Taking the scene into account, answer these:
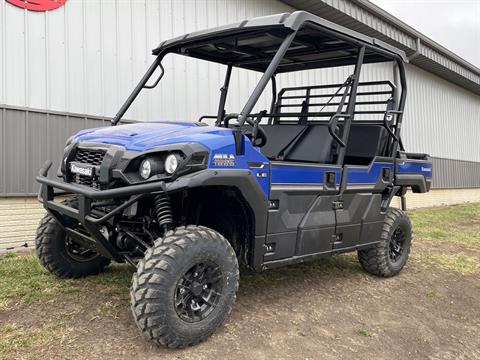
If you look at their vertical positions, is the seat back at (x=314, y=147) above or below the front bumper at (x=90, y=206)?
above

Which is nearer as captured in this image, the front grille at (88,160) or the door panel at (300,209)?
the front grille at (88,160)

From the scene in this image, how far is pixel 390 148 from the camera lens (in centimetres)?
505

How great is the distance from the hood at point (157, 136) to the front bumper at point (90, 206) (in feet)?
1.09

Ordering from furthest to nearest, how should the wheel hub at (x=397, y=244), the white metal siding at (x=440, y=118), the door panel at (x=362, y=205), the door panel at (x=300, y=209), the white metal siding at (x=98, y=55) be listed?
the white metal siding at (x=440, y=118)
the white metal siding at (x=98, y=55)
the wheel hub at (x=397, y=244)
the door panel at (x=362, y=205)
the door panel at (x=300, y=209)

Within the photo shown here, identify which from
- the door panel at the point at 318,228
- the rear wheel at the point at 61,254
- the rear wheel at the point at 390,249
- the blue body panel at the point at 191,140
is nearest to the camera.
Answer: the blue body panel at the point at 191,140

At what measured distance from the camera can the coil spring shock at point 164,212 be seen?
10.5 ft

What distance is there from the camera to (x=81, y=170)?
3.32 m

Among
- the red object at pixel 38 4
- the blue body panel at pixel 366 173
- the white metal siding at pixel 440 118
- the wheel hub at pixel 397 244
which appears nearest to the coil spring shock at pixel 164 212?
the blue body panel at pixel 366 173

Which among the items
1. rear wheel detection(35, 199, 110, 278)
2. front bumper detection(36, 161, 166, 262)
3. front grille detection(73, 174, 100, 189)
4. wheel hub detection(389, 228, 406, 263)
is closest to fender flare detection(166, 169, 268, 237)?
front bumper detection(36, 161, 166, 262)

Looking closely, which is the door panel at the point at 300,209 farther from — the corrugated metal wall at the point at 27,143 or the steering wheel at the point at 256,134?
the corrugated metal wall at the point at 27,143

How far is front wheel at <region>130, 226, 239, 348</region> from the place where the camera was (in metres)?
2.84

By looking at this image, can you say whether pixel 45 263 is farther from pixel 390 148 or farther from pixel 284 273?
pixel 390 148

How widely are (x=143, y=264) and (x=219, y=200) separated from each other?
96cm

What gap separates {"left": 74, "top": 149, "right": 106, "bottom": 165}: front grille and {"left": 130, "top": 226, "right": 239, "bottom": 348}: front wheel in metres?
0.77
